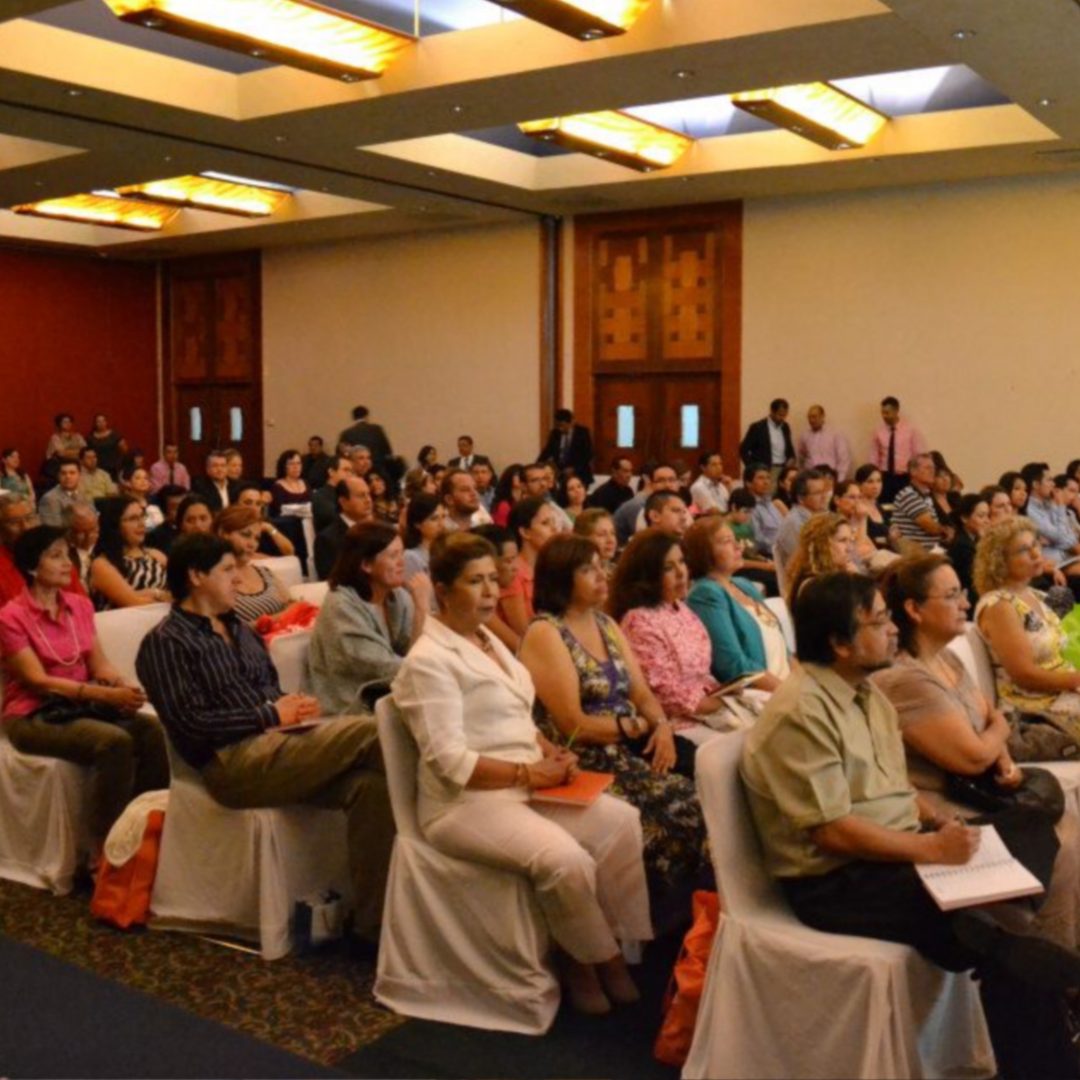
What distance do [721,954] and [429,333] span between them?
13135 millimetres

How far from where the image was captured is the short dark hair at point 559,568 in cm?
409

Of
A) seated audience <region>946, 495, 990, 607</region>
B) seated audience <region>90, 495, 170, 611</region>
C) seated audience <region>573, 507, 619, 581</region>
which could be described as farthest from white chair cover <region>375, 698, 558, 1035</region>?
seated audience <region>946, 495, 990, 607</region>

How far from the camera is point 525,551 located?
5.67 metres

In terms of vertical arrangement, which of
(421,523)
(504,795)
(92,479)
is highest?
(421,523)

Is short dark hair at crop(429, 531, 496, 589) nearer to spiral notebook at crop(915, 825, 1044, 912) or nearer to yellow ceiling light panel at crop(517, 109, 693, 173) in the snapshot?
spiral notebook at crop(915, 825, 1044, 912)

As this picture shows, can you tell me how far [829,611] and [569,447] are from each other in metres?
10.9

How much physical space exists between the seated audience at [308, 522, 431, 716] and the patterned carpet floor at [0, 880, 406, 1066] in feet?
2.52

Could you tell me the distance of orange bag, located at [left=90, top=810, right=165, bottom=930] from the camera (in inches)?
165

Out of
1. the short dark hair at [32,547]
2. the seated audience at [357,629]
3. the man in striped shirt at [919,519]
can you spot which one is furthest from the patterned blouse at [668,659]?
the man in striped shirt at [919,519]

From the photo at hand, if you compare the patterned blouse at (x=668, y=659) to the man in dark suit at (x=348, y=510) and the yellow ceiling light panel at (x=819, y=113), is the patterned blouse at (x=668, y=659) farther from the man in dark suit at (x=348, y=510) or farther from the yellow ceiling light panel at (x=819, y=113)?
the yellow ceiling light panel at (x=819, y=113)

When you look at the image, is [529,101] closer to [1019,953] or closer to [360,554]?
[360,554]

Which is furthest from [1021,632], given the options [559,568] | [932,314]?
[932,314]

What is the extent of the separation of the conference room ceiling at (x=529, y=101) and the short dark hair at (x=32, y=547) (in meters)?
3.62

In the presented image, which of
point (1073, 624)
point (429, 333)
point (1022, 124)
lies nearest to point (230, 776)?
point (1073, 624)
